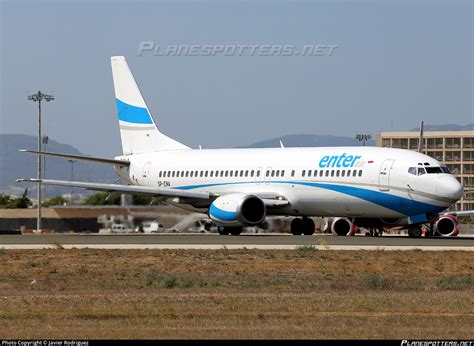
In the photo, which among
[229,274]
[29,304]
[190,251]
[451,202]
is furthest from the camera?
[451,202]

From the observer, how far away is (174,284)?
85.4 feet

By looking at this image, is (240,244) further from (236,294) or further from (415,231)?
(236,294)

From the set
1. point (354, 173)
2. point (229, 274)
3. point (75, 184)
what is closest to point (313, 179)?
point (354, 173)

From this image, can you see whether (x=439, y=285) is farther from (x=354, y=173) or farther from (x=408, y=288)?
(x=354, y=173)

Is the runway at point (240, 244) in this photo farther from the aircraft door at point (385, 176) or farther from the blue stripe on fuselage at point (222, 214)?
the blue stripe on fuselage at point (222, 214)

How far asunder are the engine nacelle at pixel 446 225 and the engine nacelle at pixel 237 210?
8.40 m

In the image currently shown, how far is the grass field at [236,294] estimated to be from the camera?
60.8ft

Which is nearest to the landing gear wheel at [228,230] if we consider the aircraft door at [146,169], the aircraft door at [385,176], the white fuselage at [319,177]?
the white fuselage at [319,177]

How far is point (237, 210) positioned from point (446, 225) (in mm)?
10139

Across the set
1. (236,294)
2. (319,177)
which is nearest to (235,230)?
(319,177)

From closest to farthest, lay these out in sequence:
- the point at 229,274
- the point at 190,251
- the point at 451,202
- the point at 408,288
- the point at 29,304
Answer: the point at 29,304 < the point at 408,288 < the point at 229,274 < the point at 190,251 < the point at 451,202

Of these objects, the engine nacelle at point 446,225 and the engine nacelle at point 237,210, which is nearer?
the engine nacelle at point 237,210

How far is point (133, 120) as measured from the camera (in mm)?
62312

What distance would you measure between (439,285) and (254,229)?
2980 cm
